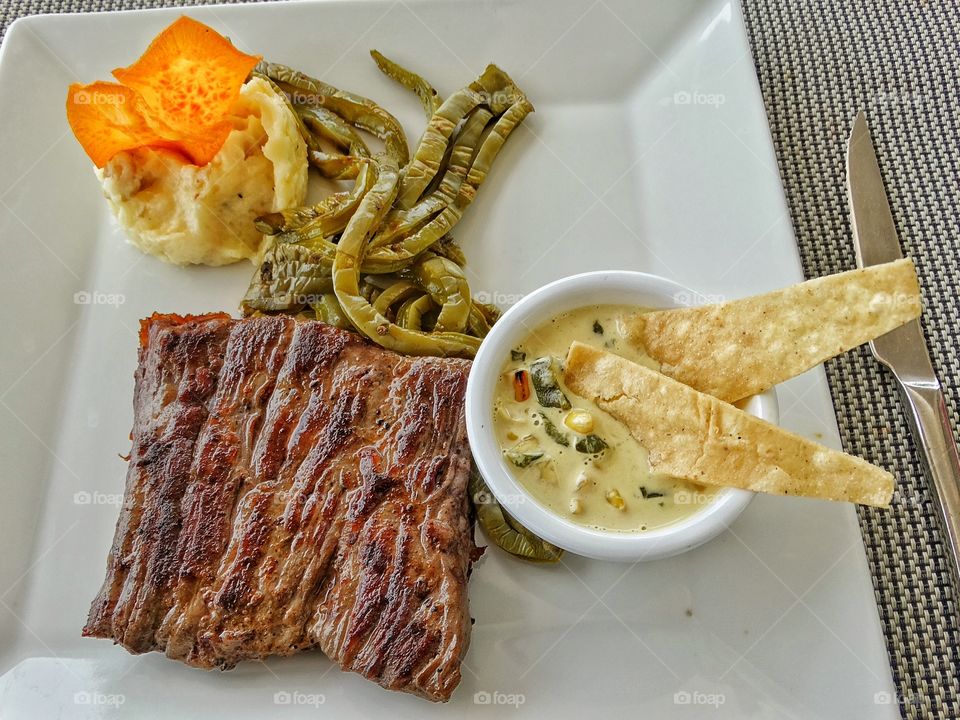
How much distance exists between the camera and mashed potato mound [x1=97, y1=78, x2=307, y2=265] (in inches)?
171

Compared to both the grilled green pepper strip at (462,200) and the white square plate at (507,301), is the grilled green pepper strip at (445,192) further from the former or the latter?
the white square plate at (507,301)

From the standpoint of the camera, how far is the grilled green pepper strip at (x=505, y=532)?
3686 millimetres

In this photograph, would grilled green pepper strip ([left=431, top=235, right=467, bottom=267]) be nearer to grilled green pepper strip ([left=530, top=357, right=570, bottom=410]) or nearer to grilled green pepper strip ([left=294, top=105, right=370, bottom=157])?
grilled green pepper strip ([left=294, top=105, right=370, bottom=157])

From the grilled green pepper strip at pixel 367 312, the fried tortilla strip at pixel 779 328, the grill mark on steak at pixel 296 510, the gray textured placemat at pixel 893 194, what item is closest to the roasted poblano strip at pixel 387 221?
the grilled green pepper strip at pixel 367 312

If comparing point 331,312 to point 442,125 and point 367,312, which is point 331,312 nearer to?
point 367,312

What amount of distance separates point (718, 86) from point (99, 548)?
434 cm

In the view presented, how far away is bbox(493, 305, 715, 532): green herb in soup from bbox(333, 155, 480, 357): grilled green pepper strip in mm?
720

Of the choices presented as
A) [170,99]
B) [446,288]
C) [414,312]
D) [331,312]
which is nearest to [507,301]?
[446,288]

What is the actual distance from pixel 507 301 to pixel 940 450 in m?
2.43

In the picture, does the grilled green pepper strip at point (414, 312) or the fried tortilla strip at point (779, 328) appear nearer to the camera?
the fried tortilla strip at point (779, 328)

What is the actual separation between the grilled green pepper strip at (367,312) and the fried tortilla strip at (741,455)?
1262 millimetres

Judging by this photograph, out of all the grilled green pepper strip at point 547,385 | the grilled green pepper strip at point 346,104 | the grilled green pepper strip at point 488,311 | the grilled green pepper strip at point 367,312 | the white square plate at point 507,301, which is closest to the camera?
the grilled green pepper strip at point 547,385

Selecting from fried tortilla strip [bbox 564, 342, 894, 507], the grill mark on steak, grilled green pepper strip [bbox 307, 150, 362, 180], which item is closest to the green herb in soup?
fried tortilla strip [bbox 564, 342, 894, 507]

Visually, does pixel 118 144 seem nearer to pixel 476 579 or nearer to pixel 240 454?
pixel 240 454
